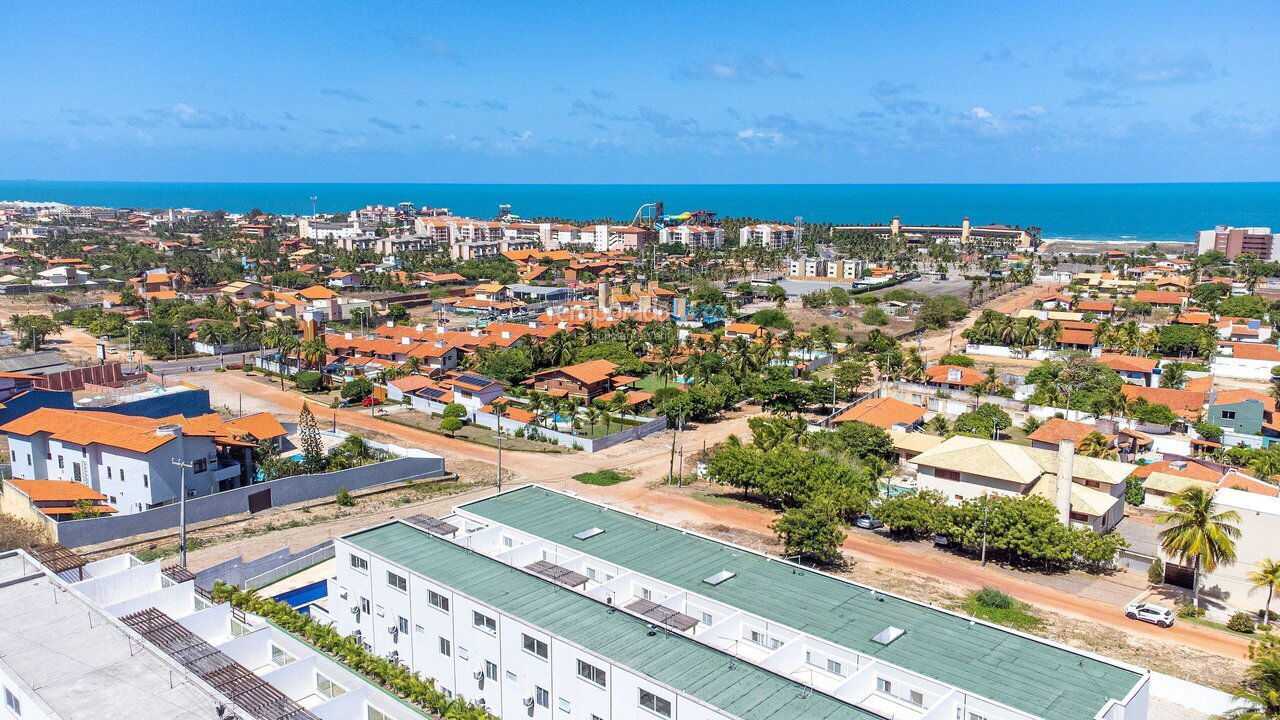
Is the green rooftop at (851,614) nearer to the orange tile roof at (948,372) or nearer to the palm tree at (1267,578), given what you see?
the palm tree at (1267,578)

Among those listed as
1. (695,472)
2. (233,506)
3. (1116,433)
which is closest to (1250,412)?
(1116,433)

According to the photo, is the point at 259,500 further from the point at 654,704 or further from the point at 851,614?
the point at 851,614

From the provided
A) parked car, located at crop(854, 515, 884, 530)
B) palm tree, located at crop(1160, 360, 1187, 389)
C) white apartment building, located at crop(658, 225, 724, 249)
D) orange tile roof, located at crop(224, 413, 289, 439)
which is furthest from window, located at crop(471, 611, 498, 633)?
white apartment building, located at crop(658, 225, 724, 249)

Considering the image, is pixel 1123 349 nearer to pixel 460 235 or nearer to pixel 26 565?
pixel 26 565

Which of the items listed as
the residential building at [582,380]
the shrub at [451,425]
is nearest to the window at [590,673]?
the shrub at [451,425]

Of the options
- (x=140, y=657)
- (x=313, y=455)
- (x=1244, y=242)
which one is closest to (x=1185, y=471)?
(x=313, y=455)

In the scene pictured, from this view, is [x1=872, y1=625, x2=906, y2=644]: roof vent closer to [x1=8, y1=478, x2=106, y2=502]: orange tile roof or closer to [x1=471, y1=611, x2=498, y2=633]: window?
[x1=471, y1=611, x2=498, y2=633]: window
